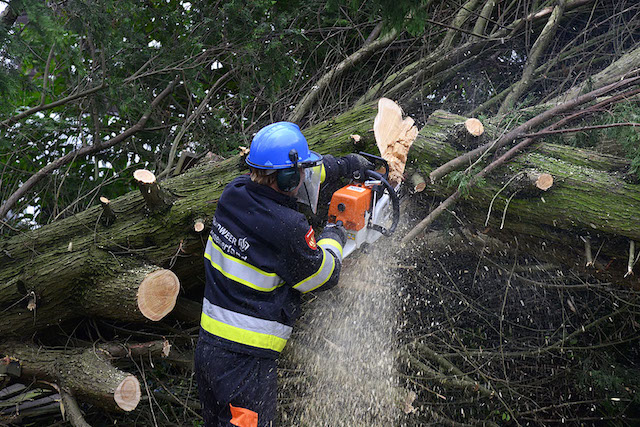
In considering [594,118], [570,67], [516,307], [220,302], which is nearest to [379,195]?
[220,302]

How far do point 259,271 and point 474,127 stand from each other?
1.68m

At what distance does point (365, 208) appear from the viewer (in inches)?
105

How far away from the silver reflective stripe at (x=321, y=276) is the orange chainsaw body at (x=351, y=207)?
31 centimetres

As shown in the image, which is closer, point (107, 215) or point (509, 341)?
point (107, 215)

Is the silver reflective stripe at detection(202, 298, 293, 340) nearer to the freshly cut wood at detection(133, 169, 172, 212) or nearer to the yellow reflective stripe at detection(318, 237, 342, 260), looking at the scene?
the yellow reflective stripe at detection(318, 237, 342, 260)

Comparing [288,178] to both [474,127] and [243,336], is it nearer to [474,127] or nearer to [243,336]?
[243,336]

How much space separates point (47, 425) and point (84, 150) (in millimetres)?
2501

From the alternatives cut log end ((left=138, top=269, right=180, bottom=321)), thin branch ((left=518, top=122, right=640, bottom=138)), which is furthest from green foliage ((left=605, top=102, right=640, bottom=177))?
cut log end ((left=138, top=269, right=180, bottom=321))

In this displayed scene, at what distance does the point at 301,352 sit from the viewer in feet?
11.5

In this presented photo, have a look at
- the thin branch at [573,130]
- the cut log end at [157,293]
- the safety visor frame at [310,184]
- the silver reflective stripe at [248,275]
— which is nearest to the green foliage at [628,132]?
the thin branch at [573,130]

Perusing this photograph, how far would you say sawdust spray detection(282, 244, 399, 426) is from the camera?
328 centimetres

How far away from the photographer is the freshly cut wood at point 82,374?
310 centimetres

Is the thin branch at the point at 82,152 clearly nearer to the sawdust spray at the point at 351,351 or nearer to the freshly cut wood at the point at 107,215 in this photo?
the freshly cut wood at the point at 107,215

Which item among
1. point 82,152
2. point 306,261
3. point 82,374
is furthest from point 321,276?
point 82,152
